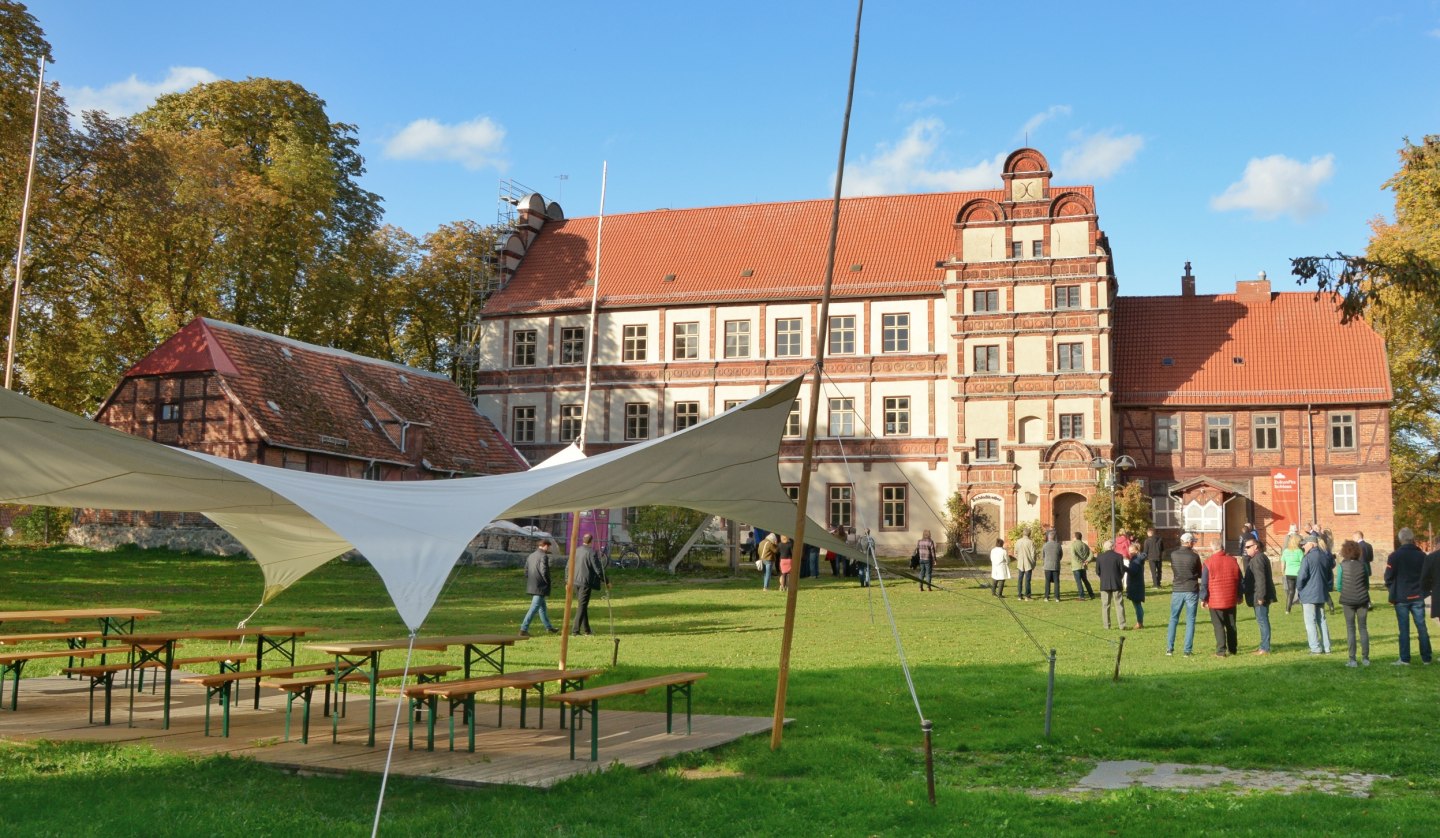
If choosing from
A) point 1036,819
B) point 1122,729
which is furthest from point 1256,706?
point 1036,819

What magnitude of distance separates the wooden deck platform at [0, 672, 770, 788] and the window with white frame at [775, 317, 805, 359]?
35.6m

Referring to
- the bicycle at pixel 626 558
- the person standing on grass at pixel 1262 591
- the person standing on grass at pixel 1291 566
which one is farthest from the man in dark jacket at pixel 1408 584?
the bicycle at pixel 626 558

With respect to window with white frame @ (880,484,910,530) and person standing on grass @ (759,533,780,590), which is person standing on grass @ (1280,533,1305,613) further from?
window with white frame @ (880,484,910,530)

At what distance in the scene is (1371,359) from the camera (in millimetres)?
44625

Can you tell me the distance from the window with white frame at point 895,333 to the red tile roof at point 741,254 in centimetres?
89

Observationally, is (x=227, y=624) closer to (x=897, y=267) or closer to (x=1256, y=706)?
(x=1256, y=706)

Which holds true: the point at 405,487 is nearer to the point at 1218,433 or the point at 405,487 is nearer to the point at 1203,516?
the point at 1203,516

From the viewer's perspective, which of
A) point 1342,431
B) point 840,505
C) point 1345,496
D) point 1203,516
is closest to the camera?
point 1345,496

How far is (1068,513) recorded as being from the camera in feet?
141

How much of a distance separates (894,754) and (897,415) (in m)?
36.5

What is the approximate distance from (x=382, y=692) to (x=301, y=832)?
573 centimetres

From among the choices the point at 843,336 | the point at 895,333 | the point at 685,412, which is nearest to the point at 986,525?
the point at 895,333

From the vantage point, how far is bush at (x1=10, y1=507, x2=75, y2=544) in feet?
123

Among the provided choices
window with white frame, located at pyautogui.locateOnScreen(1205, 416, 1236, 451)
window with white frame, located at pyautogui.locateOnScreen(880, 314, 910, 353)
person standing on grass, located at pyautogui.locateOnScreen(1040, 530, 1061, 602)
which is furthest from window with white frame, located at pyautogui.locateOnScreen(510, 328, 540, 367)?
person standing on grass, located at pyautogui.locateOnScreen(1040, 530, 1061, 602)
